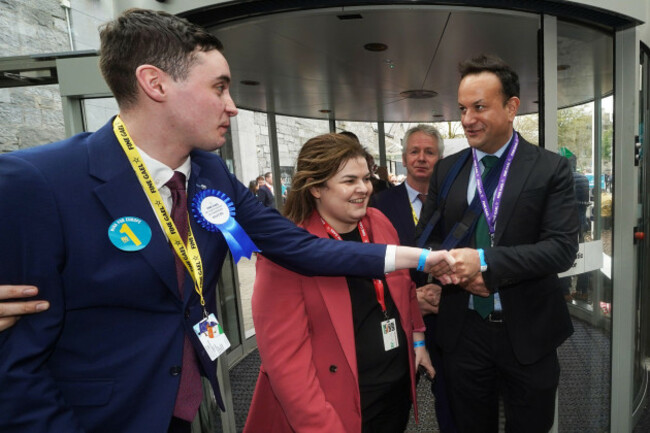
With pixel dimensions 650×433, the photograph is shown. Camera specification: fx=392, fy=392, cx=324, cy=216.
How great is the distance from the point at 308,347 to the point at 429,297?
91cm

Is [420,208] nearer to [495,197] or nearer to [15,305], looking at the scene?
[495,197]

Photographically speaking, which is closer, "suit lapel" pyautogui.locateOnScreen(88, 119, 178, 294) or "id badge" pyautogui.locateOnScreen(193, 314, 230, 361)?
"suit lapel" pyautogui.locateOnScreen(88, 119, 178, 294)

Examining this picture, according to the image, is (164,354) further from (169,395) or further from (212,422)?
(212,422)

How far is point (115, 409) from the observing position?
3.58 feet

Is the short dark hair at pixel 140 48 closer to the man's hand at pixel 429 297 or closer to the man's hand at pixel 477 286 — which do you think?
the man's hand at pixel 477 286

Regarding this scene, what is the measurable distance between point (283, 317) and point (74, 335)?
72 centimetres

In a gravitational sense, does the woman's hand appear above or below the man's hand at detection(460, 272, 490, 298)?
below

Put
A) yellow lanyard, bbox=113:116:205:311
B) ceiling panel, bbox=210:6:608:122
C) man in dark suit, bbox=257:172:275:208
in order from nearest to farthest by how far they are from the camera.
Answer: yellow lanyard, bbox=113:116:205:311 < ceiling panel, bbox=210:6:608:122 < man in dark suit, bbox=257:172:275:208

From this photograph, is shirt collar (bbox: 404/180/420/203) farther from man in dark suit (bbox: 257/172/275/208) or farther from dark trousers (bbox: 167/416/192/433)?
man in dark suit (bbox: 257/172/275/208)

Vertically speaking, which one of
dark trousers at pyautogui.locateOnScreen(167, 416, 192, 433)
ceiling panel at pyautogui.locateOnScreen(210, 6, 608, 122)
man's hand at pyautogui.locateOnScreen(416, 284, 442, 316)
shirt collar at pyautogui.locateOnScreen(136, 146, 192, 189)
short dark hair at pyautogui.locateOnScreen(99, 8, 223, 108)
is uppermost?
ceiling panel at pyautogui.locateOnScreen(210, 6, 608, 122)

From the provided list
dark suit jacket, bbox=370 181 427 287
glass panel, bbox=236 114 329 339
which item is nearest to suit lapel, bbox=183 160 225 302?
dark suit jacket, bbox=370 181 427 287

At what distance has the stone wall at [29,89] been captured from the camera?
4891 millimetres

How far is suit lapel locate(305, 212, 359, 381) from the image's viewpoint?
1562 millimetres

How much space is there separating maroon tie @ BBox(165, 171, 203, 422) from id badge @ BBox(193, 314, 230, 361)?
0.06 metres
